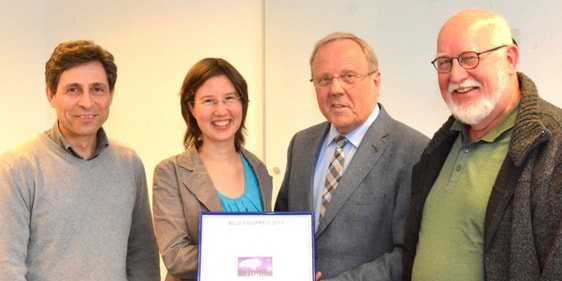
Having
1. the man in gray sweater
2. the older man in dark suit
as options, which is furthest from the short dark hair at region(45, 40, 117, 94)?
the older man in dark suit

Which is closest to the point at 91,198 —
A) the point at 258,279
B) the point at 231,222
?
the point at 231,222

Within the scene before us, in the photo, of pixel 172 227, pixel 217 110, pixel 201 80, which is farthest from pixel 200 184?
pixel 201 80

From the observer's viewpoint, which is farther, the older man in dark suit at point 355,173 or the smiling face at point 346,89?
the smiling face at point 346,89

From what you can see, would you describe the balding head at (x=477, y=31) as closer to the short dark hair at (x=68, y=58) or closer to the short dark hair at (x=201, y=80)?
the short dark hair at (x=201, y=80)

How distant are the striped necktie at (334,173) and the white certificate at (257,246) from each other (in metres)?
0.18

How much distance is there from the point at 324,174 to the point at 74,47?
1113 mm

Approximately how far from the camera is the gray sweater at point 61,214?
191cm

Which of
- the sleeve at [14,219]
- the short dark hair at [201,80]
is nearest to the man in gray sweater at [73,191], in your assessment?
the sleeve at [14,219]

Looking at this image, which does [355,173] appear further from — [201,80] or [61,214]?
[61,214]

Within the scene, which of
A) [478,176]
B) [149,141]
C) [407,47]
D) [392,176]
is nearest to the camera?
[478,176]

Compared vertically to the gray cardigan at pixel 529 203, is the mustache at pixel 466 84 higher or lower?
higher

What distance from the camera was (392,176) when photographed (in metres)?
2.07

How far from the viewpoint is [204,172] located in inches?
85.9

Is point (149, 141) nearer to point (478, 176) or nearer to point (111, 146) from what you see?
point (111, 146)
